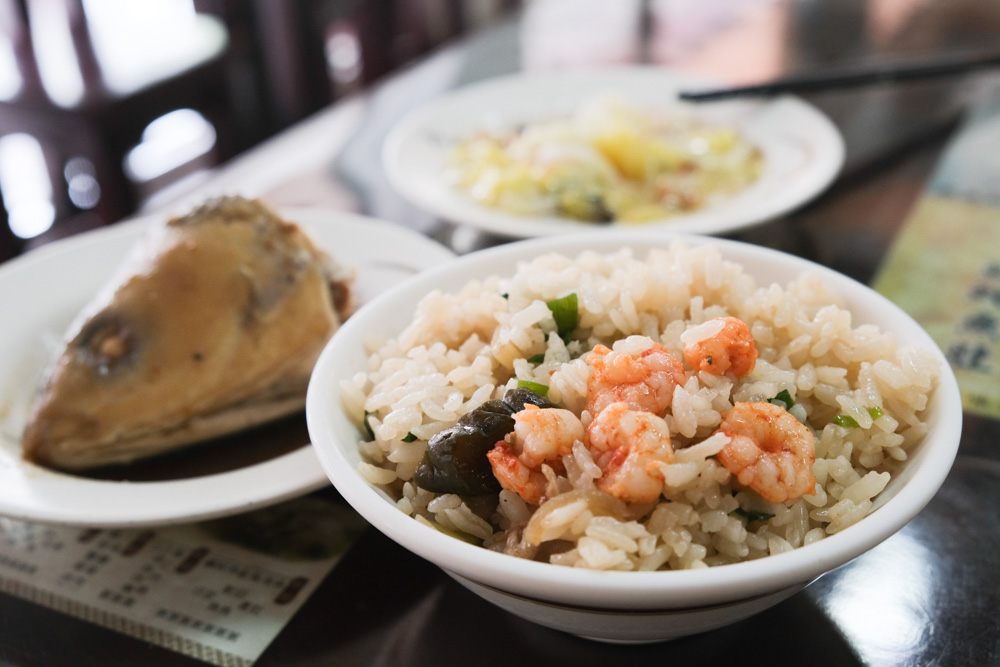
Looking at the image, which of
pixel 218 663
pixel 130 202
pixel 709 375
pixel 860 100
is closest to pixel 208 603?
pixel 218 663

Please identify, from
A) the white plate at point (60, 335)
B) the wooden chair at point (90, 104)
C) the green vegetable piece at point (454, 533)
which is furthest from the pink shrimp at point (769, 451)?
the wooden chair at point (90, 104)

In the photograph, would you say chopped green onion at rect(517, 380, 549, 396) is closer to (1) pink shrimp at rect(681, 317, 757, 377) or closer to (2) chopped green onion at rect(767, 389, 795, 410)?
(1) pink shrimp at rect(681, 317, 757, 377)

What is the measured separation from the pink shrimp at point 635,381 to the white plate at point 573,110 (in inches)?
→ 36.3

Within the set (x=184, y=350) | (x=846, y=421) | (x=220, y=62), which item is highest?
(x=846, y=421)

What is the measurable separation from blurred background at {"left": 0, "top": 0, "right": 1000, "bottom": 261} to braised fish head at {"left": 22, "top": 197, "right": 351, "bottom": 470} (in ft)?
6.78

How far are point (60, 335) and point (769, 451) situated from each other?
5.05 ft

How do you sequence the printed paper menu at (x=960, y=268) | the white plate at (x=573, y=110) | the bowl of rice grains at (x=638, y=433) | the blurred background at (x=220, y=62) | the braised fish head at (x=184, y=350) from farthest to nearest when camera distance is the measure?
the blurred background at (x=220, y=62)
the white plate at (x=573, y=110)
the printed paper menu at (x=960, y=268)
the braised fish head at (x=184, y=350)
the bowl of rice grains at (x=638, y=433)

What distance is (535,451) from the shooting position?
96 cm

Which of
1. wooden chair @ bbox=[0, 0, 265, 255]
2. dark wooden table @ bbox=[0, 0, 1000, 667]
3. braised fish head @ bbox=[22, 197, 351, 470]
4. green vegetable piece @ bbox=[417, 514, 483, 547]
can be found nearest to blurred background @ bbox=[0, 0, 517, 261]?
wooden chair @ bbox=[0, 0, 265, 255]

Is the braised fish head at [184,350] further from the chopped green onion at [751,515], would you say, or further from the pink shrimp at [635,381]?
the chopped green onion at [751,515]

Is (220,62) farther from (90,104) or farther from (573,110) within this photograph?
(573,110)

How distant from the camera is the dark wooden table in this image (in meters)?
1.13

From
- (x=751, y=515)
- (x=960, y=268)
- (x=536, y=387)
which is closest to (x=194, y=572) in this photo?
(x=536, y=387)

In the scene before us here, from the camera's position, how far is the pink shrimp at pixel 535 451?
960 millimetres
